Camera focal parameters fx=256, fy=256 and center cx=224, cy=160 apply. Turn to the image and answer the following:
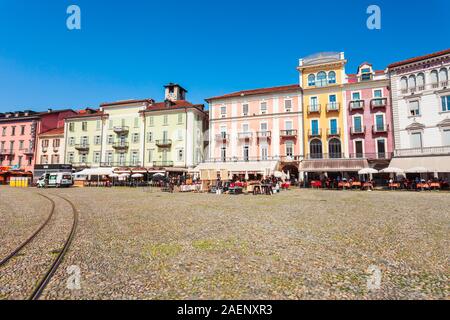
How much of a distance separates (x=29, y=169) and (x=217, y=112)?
36.1 metres

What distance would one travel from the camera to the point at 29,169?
4584cm

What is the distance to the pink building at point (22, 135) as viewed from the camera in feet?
151

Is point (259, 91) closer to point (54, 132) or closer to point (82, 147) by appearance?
point (82, 147)

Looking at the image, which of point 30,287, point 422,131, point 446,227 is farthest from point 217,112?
point 30,287

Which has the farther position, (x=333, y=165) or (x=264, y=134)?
(x=264, y=134)

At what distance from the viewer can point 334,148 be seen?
104ft

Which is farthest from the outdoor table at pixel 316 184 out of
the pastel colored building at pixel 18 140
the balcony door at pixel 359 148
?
the pastel colored building at pixel 18 140

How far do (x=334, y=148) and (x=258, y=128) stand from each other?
9.95 m

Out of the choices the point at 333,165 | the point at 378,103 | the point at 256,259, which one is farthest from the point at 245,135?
the point at 256,259

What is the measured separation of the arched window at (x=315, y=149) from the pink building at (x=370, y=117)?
3519mm

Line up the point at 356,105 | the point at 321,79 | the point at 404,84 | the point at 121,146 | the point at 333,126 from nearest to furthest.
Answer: the point at 404,84
the point at 356,105
the point at 333,126
the point at 321,79
the point at 121,146

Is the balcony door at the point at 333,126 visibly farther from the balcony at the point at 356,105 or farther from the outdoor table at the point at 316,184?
the outdoor table at the point at 316,184

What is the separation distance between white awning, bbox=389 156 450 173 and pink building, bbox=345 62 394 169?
1845 millimetres

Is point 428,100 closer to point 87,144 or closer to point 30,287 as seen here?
point 30,287
